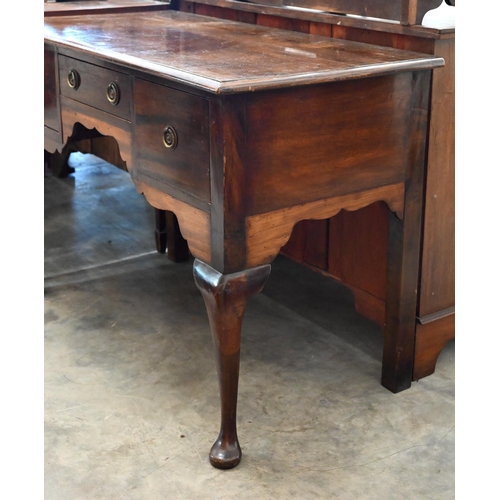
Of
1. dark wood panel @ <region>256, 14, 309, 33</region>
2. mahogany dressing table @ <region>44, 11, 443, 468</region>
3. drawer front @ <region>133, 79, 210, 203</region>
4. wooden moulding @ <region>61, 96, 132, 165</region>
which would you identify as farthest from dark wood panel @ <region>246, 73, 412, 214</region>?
dark wood panel @ <region>256, 14, 309, 33</region>

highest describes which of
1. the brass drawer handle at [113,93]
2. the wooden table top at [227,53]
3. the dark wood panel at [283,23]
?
the dark wood panel at [283,23]

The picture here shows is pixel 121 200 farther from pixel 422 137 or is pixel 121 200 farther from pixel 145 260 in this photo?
pixel 422 137

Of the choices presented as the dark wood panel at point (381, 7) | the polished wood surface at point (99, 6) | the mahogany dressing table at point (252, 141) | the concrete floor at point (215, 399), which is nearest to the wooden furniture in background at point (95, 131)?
the polished wood surface at point (99, 6)

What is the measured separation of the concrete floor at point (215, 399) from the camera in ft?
5.62

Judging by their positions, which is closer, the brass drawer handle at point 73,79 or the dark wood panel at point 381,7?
the dark wood panel at point 381,7

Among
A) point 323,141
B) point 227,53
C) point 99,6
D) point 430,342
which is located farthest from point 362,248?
point 99,6

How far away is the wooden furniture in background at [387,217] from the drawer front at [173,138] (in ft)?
2.07

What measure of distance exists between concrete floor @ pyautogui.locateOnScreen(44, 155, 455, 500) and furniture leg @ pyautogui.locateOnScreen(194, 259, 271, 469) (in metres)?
0.05

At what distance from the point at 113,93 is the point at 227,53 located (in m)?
0.32

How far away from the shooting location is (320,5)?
6.89ft

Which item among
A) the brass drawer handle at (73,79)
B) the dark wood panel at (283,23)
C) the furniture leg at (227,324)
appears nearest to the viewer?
the furniture leg at (227,324)

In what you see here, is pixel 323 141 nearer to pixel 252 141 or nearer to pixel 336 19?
pixel 252 141

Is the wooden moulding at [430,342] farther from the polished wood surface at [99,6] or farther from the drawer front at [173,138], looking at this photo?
the polished wood surface at [99,6]
